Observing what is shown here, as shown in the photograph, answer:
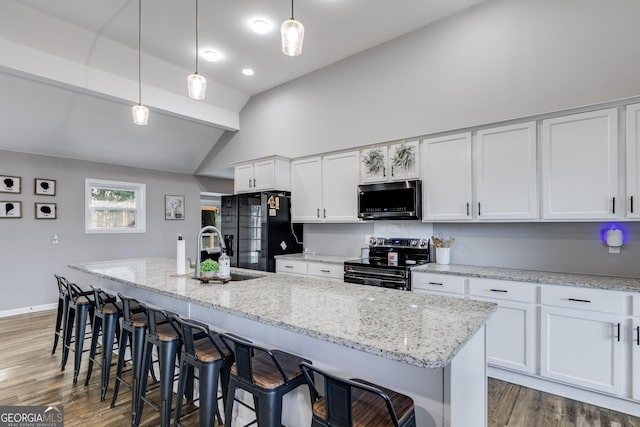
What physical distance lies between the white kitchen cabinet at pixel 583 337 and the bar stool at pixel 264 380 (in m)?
2.15

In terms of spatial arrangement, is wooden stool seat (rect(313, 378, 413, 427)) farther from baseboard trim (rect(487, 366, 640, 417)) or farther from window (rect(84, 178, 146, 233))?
window (rect(84, 178, 146, 233))

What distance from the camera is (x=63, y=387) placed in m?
2.64

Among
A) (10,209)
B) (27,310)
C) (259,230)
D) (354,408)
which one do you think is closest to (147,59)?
(259,230)

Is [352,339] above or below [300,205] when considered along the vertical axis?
below

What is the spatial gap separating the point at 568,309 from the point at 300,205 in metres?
3.11

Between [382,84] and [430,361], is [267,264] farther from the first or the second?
[430,361]

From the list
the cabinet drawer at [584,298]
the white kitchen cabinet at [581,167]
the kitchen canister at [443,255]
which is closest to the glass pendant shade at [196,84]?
the kitchen canister at [443,255]

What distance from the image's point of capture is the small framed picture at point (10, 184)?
15.0 ft

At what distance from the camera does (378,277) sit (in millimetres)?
3332

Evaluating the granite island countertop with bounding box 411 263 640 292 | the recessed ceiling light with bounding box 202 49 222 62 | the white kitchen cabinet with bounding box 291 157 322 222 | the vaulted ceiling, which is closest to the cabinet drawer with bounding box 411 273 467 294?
the granite island countertop with bounding box 411 263 640 292

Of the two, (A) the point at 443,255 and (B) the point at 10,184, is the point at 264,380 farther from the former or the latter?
(B) the point at 10,184

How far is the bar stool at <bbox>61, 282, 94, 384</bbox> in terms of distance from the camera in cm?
270

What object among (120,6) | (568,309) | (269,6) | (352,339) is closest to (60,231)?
(120,6)

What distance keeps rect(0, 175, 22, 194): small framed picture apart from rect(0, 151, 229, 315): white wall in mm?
54
